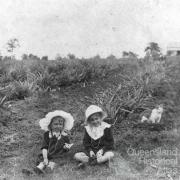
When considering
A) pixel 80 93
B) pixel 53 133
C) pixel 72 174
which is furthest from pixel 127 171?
pixel 80 93

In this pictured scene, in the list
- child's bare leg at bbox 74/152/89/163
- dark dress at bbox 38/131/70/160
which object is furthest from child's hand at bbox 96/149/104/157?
dark dress at bbox 38/131/70/160

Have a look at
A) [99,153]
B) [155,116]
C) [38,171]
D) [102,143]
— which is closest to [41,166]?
[38,171]

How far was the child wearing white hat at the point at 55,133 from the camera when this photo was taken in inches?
173

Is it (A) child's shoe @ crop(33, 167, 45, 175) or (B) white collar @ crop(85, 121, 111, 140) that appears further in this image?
(B) white collar @ crop(85, 121, 111, 140)

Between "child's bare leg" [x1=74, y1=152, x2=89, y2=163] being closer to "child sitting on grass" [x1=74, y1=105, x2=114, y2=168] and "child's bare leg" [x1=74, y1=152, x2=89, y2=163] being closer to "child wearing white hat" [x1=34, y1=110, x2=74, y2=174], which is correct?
"child sitting on grass" [x1=74, y1=105, x2=114, y2=168]

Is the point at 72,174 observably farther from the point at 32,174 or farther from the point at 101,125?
the point at 101,125

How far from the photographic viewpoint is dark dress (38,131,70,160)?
173 inches

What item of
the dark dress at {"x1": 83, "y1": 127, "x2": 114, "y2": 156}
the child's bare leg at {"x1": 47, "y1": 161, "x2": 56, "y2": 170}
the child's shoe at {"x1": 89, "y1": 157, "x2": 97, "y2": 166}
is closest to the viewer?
the child's bare leg at {"x1": 47, "y1": 161, "x2": 56, "y2": 170}

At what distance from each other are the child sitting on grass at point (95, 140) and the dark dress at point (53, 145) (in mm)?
312

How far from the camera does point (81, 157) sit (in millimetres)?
4277

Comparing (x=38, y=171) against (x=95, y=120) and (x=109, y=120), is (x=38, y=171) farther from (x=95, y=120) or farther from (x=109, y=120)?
(x=109, y=120)

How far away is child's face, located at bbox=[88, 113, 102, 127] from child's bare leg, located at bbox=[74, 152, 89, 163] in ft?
1.54

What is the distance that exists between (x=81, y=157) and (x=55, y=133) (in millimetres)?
550

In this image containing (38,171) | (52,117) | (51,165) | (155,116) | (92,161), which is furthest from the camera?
(155,116)
